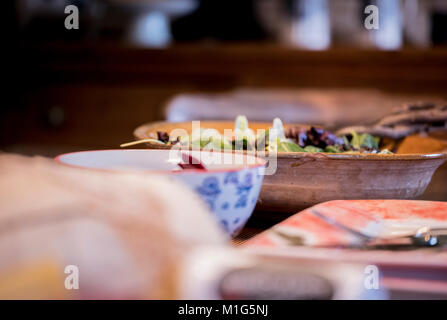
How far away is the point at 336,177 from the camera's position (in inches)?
16.4

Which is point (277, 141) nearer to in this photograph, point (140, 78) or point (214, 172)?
point (214, 172)

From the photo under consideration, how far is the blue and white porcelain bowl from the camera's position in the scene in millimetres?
286

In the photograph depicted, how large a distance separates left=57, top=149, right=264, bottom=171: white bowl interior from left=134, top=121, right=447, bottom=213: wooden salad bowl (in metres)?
0.08

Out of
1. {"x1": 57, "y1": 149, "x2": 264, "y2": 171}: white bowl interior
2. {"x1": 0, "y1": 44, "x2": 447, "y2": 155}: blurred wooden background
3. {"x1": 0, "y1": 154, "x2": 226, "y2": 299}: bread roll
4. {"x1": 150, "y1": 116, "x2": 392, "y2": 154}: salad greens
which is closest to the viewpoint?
{"x1": 0, "y1": 154, "x2": 226, "y2": 299}: bread roll

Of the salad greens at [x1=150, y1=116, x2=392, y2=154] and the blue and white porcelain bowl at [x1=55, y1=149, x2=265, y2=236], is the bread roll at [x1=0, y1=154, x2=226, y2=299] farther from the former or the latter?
the salad greens at [x1=150, y1=116, x2=392, y2=154]

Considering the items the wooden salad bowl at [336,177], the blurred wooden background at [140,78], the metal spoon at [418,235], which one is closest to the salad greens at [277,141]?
the wooden salad bowl at [336,177]

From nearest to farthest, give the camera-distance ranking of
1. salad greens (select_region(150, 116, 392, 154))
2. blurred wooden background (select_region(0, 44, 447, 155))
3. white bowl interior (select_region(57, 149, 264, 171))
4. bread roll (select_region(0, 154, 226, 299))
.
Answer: bread roll (select_region(0, 154, 226, 299)), white bowl interior (select_region(57, 149, 264, 171)), salad greens (select_region(150, 116, 392, 154)), blurred wooden background (select_region(0, 44, 447, 155))

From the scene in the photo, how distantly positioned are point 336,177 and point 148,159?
0.52ft

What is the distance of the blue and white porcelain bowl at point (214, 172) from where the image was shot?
0.29m

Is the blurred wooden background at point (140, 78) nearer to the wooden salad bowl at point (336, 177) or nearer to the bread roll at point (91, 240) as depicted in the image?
the wooden salad bowl at point (336, 177)

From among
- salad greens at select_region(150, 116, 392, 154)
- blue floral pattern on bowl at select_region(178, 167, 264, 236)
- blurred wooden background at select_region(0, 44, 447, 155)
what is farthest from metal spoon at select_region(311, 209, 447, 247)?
blurred wooden background at select_region(0, 44, 447, 155)
